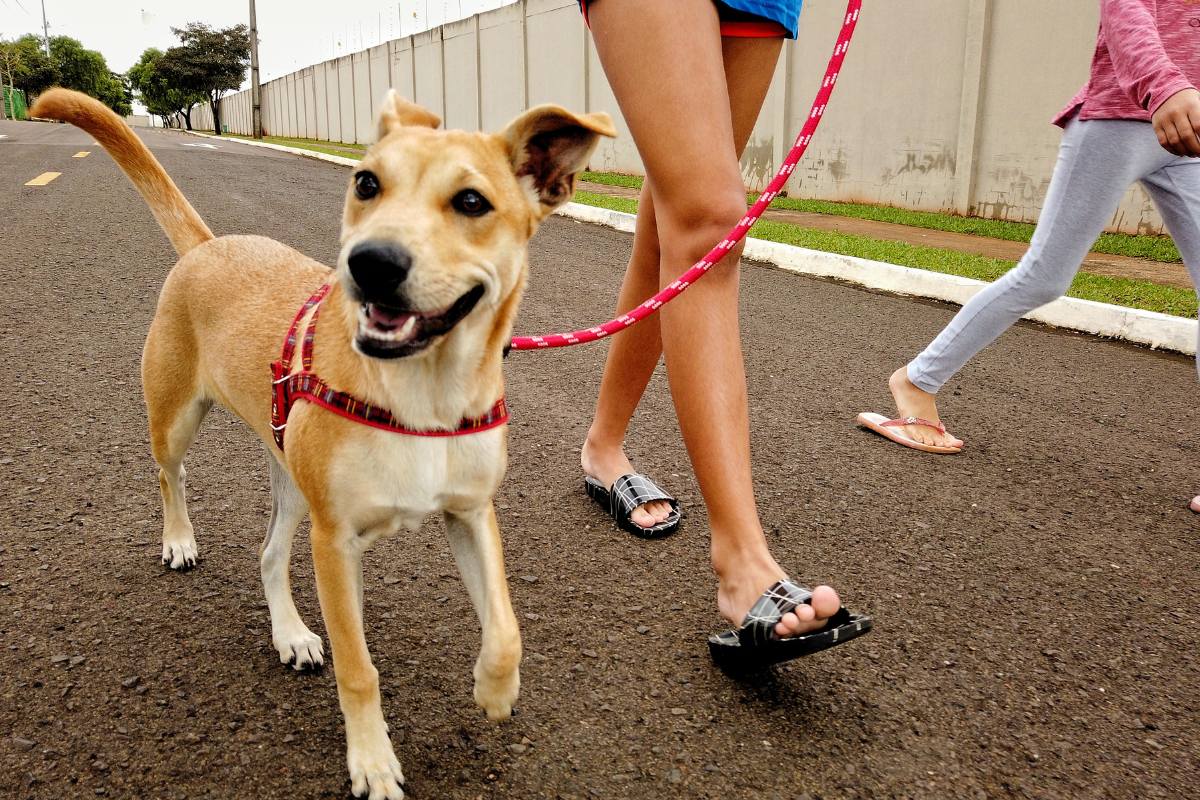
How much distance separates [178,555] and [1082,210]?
138 inches

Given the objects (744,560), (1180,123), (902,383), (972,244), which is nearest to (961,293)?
(972,244)

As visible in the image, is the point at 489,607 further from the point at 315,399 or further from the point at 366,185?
the point at 366,185

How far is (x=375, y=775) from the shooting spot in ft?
6.07

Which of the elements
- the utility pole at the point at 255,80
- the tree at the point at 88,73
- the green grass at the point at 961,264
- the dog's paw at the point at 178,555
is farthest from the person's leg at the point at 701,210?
the tree at the point at 88,73

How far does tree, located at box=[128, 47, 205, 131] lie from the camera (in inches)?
3273

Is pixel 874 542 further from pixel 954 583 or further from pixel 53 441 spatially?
pixel 53 441

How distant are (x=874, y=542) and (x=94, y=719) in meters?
2.32

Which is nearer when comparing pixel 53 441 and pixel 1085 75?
pixel 53 441

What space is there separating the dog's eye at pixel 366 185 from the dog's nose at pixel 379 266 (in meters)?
0.34

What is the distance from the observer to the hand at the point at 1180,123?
2.85 m

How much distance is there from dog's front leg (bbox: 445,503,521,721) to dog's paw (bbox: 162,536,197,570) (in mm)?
1057

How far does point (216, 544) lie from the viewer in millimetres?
2945

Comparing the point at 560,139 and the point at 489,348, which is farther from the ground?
the point at 560,139

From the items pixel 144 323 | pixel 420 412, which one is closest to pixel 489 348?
pixel 420 412
